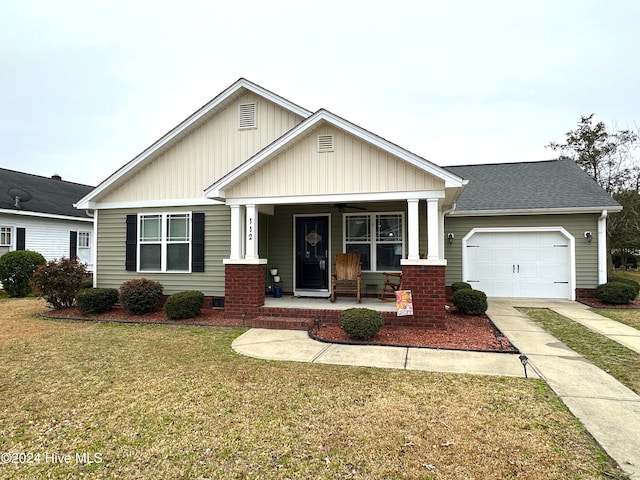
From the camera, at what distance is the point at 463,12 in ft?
34.2

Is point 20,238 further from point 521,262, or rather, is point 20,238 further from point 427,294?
point 521,262

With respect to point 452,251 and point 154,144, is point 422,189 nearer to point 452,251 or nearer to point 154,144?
point 452,251

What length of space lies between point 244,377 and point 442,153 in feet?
93.2

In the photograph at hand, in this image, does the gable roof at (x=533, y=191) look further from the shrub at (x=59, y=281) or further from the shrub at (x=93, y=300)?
the shrub at (x=59, y=281)

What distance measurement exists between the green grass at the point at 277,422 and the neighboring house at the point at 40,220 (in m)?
11.7

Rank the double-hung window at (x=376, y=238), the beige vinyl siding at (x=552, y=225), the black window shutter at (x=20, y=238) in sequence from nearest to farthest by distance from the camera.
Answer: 1. the double-hung window at (x=376, y=238)
2. the beige vinyl siding at (x=552, y=225)
3. the black window shutter at (x=20, y=238)

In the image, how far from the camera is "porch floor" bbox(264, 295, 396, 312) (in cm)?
766

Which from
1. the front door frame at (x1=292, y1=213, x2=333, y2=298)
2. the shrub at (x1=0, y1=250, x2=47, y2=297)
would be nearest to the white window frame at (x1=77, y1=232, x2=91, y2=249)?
the shrub at (x1=0, y1=250, x2=47, y2=297)

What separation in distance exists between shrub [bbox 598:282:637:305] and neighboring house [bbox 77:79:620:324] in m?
0.76

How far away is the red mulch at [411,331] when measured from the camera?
5898 mm

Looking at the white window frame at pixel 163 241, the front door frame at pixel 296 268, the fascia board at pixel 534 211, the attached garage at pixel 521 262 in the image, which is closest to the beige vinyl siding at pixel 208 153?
the white window frame at pixel 163 241

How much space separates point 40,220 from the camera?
15.2m

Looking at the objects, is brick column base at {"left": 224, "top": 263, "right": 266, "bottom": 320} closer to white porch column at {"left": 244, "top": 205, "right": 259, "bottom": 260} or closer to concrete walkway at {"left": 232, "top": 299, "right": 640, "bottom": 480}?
white porch column at {"left": 244, "top": 205, "right": 259, "bottom": 260}

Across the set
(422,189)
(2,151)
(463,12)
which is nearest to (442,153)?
(463,12)
